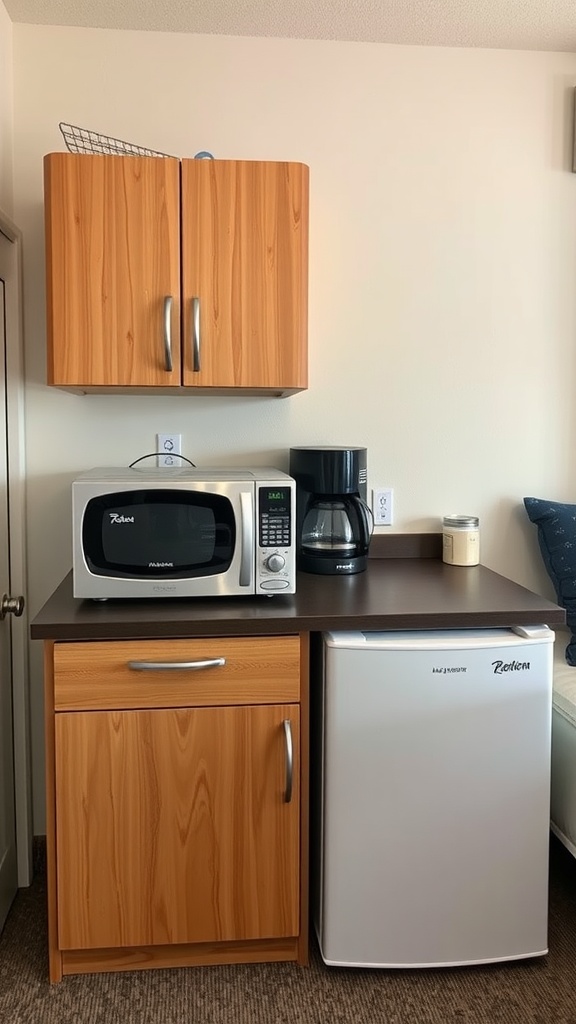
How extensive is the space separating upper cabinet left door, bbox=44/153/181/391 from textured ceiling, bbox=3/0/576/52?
1.62 ft

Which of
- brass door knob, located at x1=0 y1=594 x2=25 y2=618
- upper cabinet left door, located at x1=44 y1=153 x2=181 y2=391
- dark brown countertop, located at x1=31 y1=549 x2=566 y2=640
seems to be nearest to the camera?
dark brown countertop, located at x1=31 y1=549 x2=566 y2=640

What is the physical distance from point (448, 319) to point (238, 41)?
0.97m

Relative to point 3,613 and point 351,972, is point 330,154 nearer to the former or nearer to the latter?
point 3,613

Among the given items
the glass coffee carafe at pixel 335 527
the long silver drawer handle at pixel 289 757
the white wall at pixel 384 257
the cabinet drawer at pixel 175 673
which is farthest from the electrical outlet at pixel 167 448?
the long silver drawer handle at pixel 289 757

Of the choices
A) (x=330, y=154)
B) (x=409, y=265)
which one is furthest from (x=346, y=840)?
(x=330, y=154)

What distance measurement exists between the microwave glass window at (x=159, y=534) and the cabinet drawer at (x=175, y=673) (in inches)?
7.3

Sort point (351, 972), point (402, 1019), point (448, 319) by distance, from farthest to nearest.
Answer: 1. point (448, 319)
2. point (351, 972)
3. point (402, 1019)

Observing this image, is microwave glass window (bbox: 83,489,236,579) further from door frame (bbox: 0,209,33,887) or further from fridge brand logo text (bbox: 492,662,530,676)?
fridge brand logo text (bbox: 492,662,530,676)

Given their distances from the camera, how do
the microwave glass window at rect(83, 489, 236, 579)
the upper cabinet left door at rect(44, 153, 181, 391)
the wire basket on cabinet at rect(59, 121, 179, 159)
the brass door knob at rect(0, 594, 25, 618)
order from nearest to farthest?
the microwave glass window at rect(83, 489, 236, 579)
the upper cabinet left door at rect(44, 153, 181, 391)
the brass door knob at rect(0, 594, 25, 618)
the wire basket on cabinet at rect(59, 121, 179, 159)

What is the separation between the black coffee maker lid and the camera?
202cm

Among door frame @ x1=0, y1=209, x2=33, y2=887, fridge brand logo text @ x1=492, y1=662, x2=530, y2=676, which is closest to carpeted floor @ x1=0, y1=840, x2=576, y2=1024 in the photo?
door frame @ x1=0, y1=209, x2=33, y2=887

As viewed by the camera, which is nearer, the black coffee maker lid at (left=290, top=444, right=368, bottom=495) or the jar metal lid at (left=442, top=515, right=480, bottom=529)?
the black coffee maker lid at (left=290, top=444, right=368, bottom=495)

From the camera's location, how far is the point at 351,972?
6.00 feet

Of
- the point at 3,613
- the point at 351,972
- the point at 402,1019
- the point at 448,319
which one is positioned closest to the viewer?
the point at 402,1019
